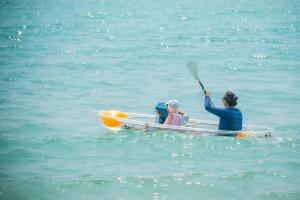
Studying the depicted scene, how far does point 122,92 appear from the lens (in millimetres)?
17125

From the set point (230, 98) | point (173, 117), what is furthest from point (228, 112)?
point (173, 117)

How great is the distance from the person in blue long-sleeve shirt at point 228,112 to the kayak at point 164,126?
0.61 ft

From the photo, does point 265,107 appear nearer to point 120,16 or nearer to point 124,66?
point 124,66

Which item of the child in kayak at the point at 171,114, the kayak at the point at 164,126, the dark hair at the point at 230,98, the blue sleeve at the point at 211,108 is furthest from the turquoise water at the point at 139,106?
the dark hair at the point at 230,98

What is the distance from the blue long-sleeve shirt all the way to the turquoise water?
0.37 meters

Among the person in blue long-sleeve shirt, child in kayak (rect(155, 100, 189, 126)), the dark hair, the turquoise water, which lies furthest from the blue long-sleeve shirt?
child in kayak (rect(155, 100, 189, 126))

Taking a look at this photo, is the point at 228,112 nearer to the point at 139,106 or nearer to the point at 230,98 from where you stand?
the point at 230,98

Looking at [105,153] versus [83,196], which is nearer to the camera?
[83,196]

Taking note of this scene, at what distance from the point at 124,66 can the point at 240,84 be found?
507 cm

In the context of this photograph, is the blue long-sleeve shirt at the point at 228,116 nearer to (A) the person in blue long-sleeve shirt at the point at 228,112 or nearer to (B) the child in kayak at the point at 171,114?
(A) the person in blue long-sleeve shirt at the point at 228,112

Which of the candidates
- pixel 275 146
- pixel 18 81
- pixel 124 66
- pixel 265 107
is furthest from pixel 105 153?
pixel 124 66

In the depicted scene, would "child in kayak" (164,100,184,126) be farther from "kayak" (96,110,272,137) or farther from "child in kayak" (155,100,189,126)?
"kayak" (96,110,272,137)

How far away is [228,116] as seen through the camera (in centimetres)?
1138

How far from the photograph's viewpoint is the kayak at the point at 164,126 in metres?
11.4
